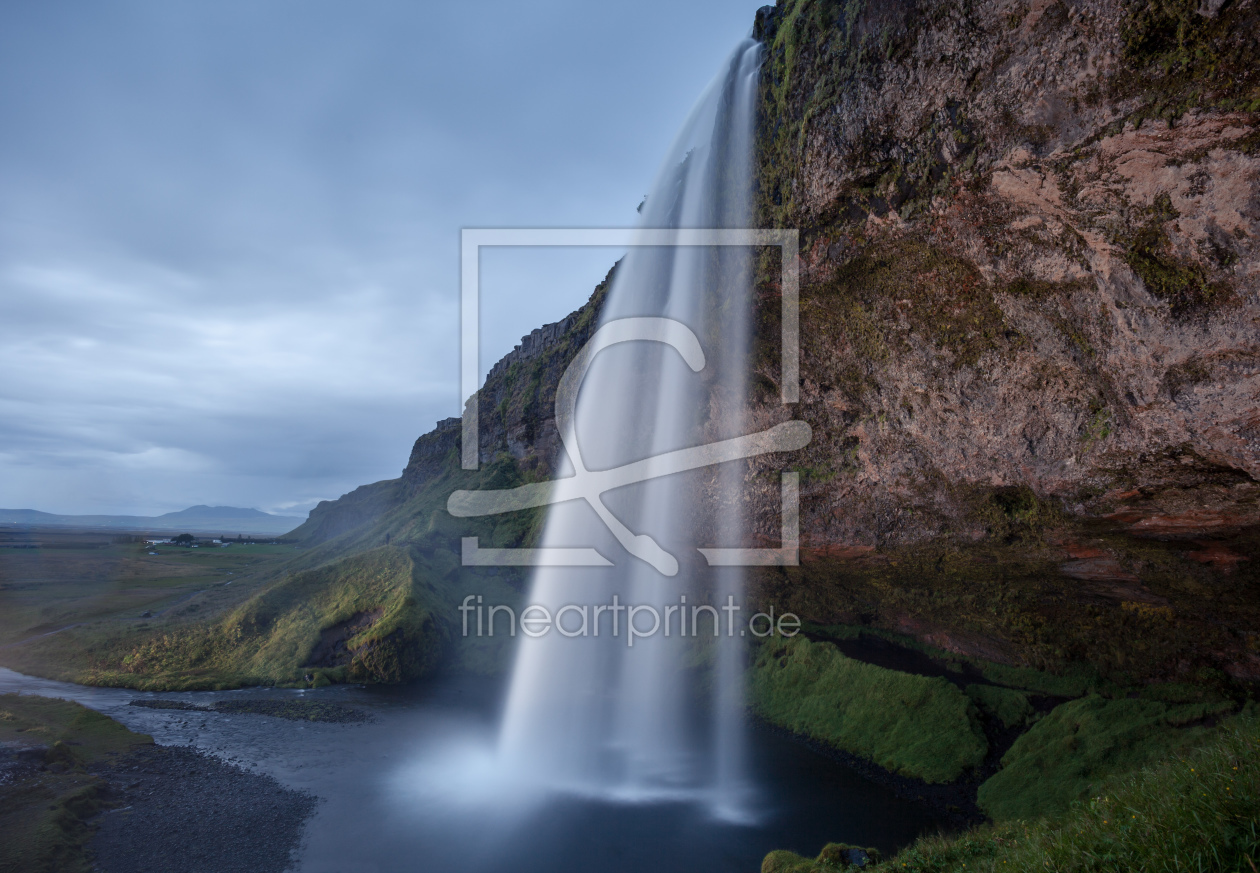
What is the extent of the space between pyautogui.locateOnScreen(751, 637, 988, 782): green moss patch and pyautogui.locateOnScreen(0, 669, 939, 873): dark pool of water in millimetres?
1413

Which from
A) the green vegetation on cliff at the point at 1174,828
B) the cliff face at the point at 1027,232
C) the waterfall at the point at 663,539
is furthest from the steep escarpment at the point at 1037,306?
the green vegetation on cliff at the point at 1174,828

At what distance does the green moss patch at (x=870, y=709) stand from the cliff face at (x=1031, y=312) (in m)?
3.79

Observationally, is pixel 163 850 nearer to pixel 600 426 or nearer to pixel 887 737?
pixel 600 426

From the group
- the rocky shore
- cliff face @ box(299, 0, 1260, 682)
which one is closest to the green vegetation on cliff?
cliff face @ box(299, 0, 1260, 682)

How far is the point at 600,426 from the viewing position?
26.9m

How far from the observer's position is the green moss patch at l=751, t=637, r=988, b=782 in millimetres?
19672

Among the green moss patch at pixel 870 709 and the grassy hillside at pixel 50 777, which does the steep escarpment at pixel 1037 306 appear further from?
the grassy hillside at pixel 50 777

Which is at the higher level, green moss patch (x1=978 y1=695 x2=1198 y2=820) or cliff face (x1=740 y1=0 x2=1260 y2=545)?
cliff face (x1=740 y1=0 x2=1260 y2=545)

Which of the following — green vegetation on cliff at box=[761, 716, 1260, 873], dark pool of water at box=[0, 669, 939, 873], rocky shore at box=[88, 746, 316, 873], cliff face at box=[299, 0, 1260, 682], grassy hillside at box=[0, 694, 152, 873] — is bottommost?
dark pool of water at box=[0, 669, 939, 873]

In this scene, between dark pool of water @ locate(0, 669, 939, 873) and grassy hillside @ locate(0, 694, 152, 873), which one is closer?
grassy hillside @ locate(0, 694, 152, 873)

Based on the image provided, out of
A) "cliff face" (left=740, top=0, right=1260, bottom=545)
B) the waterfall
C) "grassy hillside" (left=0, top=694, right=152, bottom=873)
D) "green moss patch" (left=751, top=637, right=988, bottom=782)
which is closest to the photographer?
"cliff face" (left=740, top=0, right=1260, bottom=545)

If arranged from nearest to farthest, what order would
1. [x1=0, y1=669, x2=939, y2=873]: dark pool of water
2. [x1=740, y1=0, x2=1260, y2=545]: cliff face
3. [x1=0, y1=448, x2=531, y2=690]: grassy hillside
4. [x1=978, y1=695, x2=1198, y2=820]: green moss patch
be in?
1. [x1=740, y1=0, x2=1260, y2=545]: cliff face
2. [x1=0, y1=669, x2=939, y2=873]: dark pool of water
3. [x1=978, y1=695, x2=1198, y2=820]: green moss patch
4. [x1=0, y1=448, x2=531, y2=690]: grassy hillside

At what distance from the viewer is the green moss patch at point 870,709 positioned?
774 inches

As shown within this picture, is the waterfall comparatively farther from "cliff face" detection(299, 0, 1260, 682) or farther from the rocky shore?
the rocky shore
